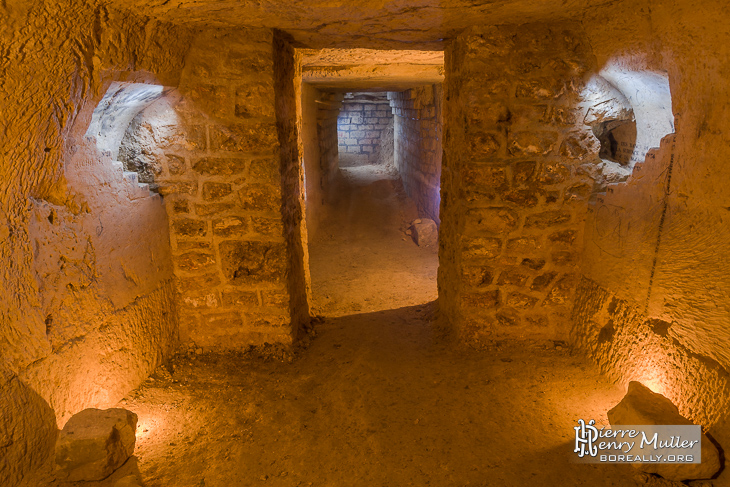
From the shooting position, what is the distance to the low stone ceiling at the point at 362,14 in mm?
2210

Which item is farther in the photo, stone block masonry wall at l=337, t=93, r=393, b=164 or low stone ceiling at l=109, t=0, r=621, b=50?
stone block masonry wall at l=337, t=93, r=393, b=164

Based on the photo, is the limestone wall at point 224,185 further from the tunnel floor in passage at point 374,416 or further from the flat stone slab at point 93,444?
the flat stone slab at point 93,444

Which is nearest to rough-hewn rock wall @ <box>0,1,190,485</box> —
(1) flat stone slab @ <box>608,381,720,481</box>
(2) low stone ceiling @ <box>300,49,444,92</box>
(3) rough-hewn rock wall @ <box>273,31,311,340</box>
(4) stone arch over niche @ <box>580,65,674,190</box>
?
(3) rough-hewn rock wall @ <box>273,31,311,340</box>

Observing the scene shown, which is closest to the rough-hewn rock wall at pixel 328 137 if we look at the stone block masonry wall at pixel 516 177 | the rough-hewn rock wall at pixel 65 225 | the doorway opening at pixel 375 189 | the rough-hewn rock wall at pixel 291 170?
the doorway opening at pixel 375 189

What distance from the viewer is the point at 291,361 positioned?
3.14 m

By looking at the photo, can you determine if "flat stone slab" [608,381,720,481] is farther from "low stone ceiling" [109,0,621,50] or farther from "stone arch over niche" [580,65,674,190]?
"low stone ceiling" [109,0,621,50]

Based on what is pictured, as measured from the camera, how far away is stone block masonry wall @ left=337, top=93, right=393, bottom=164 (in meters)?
10.6

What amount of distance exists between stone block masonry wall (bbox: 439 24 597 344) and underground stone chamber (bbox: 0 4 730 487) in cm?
1

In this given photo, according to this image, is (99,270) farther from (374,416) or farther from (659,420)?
(659,420)

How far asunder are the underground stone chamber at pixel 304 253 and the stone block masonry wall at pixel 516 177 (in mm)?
14

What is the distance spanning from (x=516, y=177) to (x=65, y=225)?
247 cm

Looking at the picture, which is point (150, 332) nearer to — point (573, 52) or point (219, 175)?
point (219, 175)

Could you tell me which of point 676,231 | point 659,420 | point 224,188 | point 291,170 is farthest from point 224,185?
point 659,420

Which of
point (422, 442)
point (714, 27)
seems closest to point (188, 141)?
point (422, 442)
